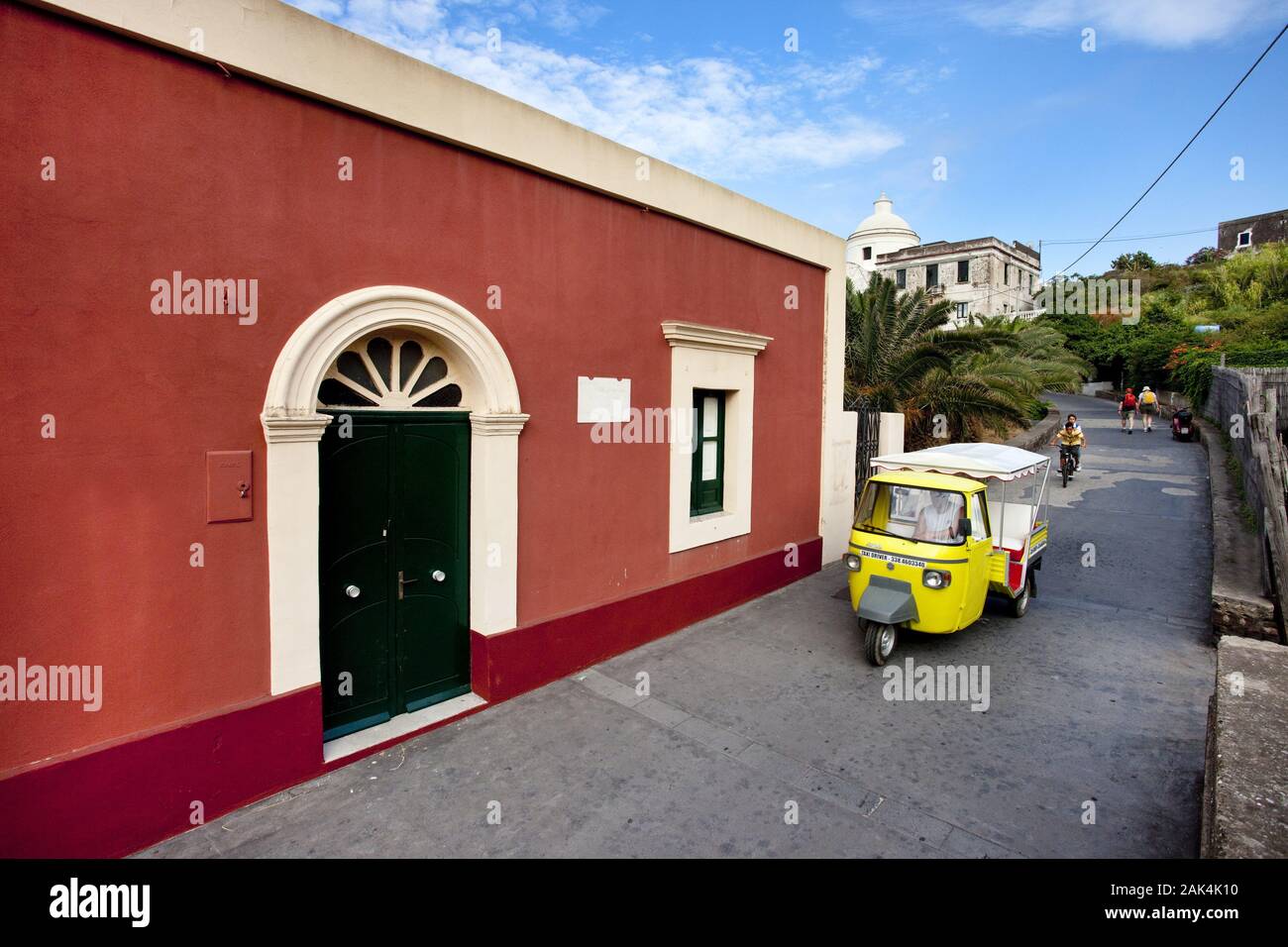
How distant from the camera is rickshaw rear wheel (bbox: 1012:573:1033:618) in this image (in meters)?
7.78

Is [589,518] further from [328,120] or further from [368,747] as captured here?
[328,120]

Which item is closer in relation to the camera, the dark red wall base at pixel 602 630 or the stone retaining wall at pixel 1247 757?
the stone retaining wall at pixel 1247 757

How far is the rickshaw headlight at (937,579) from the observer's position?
6.24m

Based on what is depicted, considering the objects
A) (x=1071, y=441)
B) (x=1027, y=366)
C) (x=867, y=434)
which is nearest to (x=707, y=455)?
(x=867, y=434)

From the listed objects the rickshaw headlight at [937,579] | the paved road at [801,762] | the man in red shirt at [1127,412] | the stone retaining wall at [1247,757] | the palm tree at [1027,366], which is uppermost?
the palm tree at [1027,366]

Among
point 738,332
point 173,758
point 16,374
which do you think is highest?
point 738,332

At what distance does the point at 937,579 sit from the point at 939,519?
59cm

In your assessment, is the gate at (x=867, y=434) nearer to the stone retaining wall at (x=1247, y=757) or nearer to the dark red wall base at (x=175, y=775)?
the stone retaining wall at (x=1247, y=757)

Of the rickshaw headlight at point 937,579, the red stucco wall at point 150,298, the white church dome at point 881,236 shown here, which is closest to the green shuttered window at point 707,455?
the rickshaw headlight at point 937,579

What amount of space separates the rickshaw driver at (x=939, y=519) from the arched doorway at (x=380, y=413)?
3.84 m

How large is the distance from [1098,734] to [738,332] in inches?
201

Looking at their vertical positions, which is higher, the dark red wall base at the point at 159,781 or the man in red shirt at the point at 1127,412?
the man in red shirt at the point at 1127,412
